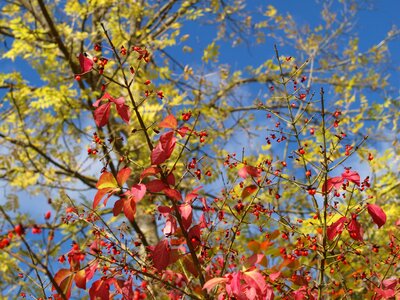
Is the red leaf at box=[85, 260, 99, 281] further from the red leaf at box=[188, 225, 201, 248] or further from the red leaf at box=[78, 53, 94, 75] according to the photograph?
the red leaf at box=[78, 53, 94, 75]

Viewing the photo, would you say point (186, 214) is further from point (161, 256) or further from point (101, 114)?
point (101, 114)

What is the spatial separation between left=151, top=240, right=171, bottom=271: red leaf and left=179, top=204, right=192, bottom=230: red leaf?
0.39 ft

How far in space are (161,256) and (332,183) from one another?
84 centimetres

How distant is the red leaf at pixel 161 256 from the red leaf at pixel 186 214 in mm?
A: 119

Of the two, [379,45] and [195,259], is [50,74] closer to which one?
[195,259]

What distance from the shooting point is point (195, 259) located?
1.92 meters

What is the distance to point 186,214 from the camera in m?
1.84

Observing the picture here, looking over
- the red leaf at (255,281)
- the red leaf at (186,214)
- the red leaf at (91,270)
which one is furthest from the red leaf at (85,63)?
the red leaf at (255,281)

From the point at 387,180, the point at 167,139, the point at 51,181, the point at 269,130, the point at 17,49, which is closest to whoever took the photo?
the point at 167,139

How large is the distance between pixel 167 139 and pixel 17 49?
15.9 feet

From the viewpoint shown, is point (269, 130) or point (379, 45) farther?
point (379, 45)

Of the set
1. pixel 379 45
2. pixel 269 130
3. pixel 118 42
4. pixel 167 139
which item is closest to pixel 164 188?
pixel 167 139

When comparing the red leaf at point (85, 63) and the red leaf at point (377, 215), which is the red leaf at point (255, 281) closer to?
the red leaf at point (377, 215)

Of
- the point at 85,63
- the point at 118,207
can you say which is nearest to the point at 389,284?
the point at 118,207
